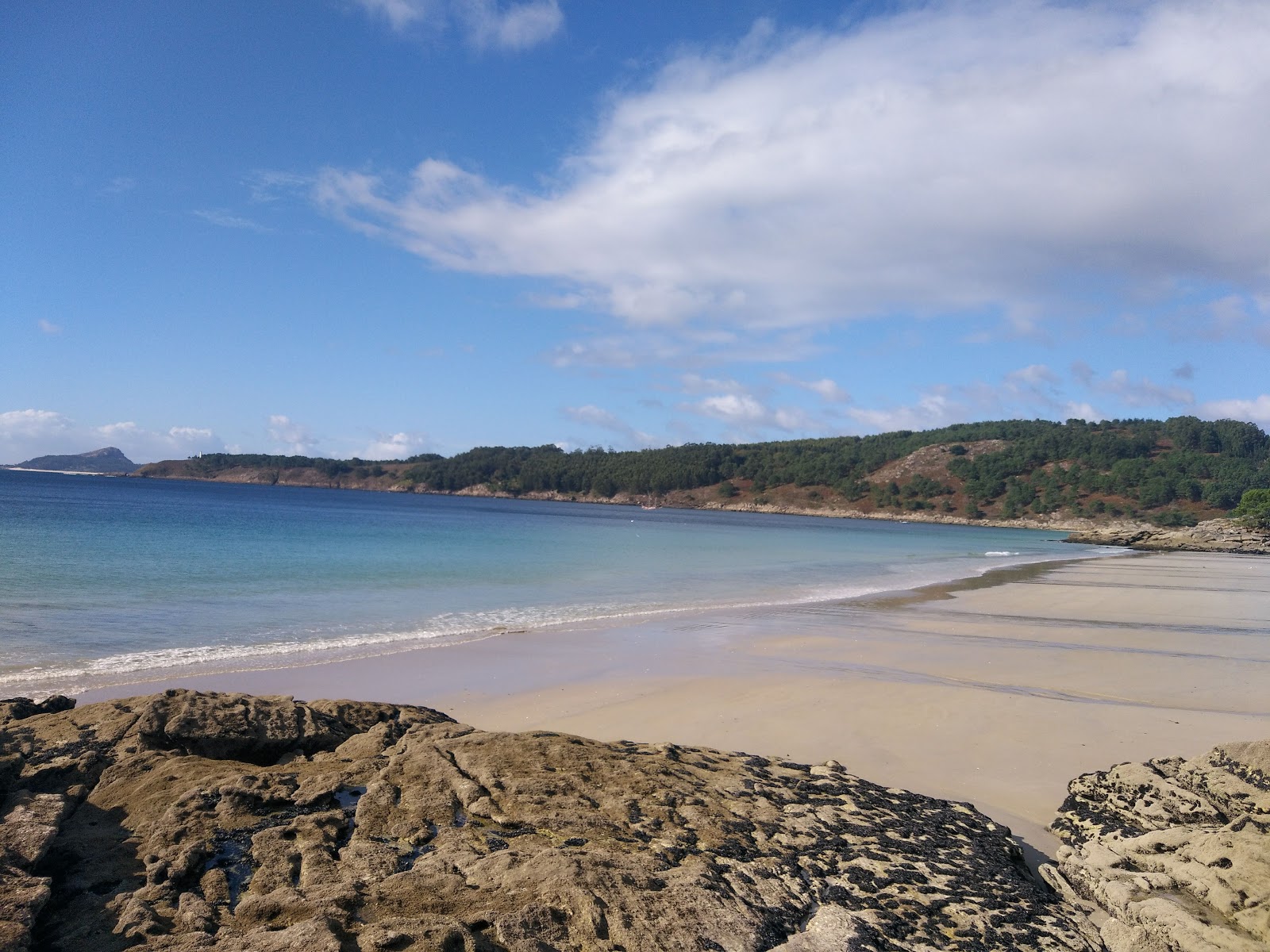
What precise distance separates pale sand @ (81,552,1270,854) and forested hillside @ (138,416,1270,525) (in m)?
107

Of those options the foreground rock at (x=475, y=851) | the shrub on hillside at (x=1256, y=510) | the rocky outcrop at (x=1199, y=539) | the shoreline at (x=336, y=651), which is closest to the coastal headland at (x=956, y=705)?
the foreground rock at (x=475, y=851)

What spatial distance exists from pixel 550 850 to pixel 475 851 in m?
0.37

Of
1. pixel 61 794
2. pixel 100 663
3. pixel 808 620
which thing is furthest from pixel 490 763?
pixel 808 620

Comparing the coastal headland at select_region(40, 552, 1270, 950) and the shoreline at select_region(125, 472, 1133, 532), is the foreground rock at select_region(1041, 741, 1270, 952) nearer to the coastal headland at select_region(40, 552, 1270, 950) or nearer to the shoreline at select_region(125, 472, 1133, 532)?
the coastal headland at select_region(40, 552, 1270, 950)

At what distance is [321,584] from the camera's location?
2059 cm

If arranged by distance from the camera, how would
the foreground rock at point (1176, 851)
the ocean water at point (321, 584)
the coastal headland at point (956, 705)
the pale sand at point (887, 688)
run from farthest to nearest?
the ocean water at point (321, 584), the pale sand at point (887, 688), the coastal headland at point (956, 705), the foreground rock at point (1176, 851)

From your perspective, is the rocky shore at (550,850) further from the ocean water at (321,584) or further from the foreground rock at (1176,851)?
the ocean water at (321,584)

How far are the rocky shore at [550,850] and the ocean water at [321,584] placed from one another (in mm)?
6580

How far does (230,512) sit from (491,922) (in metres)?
62.7

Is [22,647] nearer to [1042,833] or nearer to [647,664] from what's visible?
[647,664]

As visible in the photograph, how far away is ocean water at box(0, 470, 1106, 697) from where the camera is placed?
1205 cm

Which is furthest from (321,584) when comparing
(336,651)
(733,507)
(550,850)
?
(733,507)

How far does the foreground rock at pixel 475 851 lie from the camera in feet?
10.3

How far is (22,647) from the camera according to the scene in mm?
11242
